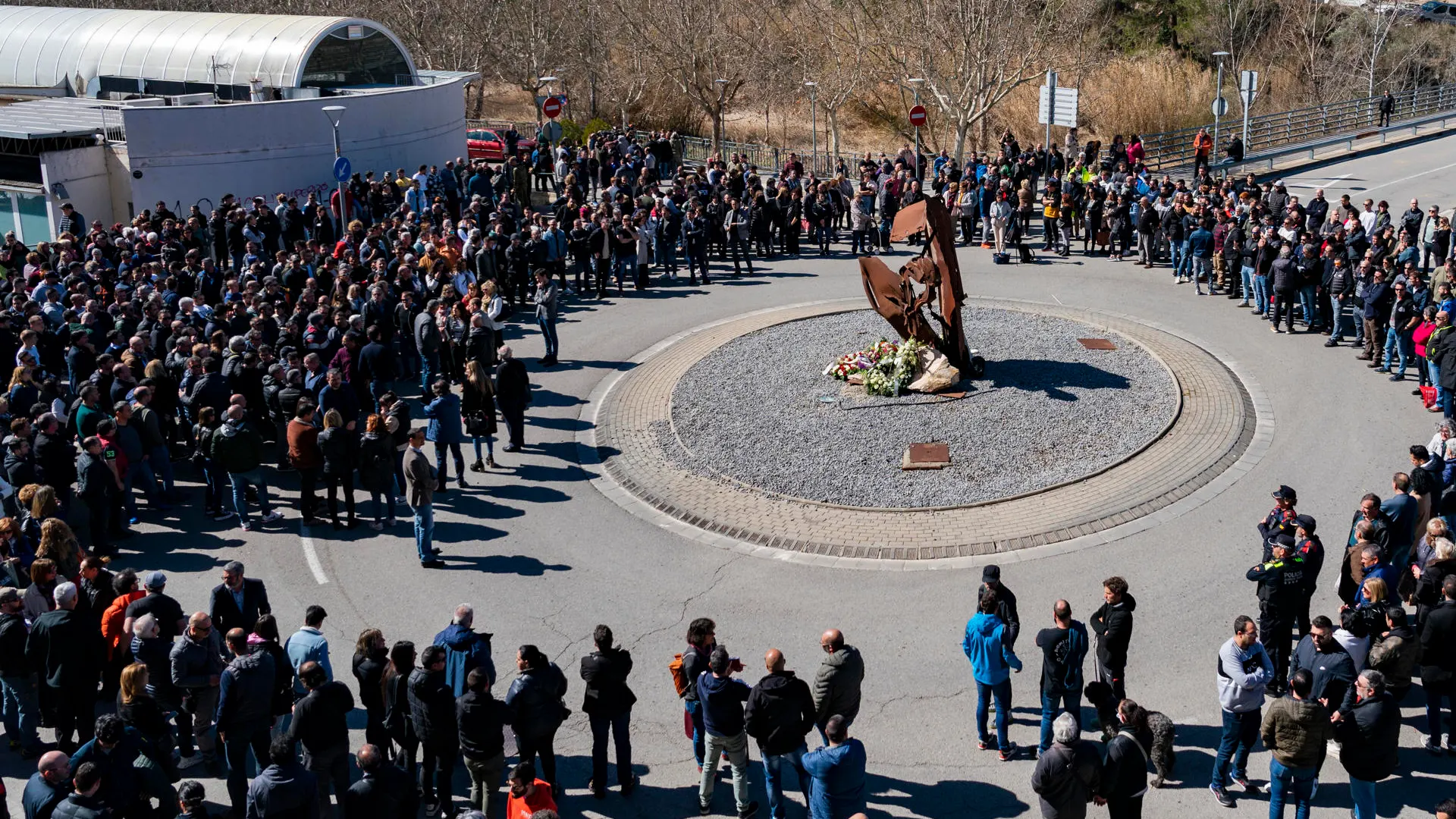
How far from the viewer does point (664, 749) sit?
10609 mm

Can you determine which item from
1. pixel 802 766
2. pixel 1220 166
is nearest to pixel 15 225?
pixel 802 766

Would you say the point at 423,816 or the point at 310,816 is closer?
the point at 310,816

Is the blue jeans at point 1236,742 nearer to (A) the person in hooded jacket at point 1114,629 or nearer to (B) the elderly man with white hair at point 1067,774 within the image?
(A) the person in hooded jacket at point 1114,629

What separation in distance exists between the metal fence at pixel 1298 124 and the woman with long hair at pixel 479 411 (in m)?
25.2

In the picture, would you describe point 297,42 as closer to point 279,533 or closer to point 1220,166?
point 279,533

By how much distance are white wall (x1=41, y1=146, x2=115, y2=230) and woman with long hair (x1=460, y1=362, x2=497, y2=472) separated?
581 inches

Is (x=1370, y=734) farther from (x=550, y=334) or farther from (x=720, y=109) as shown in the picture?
(x=720, y=109)

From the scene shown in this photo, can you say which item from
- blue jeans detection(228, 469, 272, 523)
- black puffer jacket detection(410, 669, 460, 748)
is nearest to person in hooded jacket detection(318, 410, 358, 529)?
blue jeans detection(228, 469, 272, 523)

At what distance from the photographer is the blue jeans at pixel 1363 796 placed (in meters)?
9.03

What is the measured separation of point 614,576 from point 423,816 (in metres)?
4.19

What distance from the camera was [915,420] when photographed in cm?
1752

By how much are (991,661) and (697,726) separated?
7.72 feet

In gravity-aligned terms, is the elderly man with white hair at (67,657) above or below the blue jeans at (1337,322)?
below

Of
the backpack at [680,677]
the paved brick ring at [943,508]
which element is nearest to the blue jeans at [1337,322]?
the paved brick ring at [943,508]
